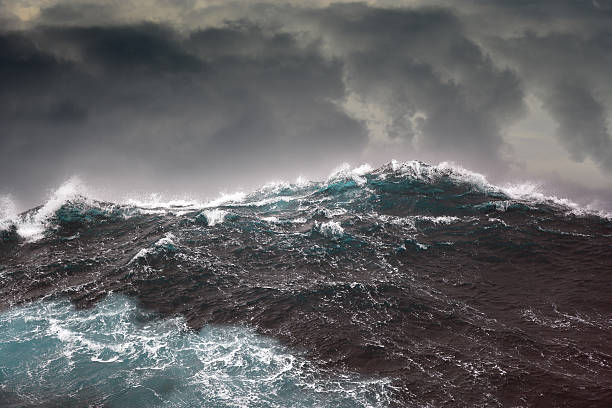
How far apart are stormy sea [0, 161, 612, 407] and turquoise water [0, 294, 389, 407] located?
7.0 inches

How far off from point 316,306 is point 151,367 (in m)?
20.4

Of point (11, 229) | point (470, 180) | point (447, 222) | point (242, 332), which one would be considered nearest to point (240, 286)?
point (242, 332)

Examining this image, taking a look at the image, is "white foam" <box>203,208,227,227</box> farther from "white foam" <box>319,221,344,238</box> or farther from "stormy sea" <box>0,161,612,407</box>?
"white foam" <box>319,221,344,238</box>

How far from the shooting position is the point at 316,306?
43656 mm

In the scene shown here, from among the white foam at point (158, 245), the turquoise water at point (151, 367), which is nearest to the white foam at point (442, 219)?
the turquoise water at point (151, 367)

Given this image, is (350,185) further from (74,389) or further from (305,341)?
(74,389)

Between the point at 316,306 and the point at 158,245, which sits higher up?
the point at 158,245

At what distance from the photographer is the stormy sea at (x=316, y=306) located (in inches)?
1192

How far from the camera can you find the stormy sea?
30.3 metres

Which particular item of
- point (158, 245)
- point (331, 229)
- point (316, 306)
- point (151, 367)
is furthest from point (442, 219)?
point (151, 367)

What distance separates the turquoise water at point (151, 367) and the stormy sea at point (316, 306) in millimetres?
177

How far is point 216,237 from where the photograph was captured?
219 feet

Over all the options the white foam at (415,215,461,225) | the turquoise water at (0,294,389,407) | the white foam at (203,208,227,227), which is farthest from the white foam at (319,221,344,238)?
the turquoise water at (0,294,389,407)

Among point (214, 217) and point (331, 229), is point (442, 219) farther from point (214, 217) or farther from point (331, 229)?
point (214, 217)
